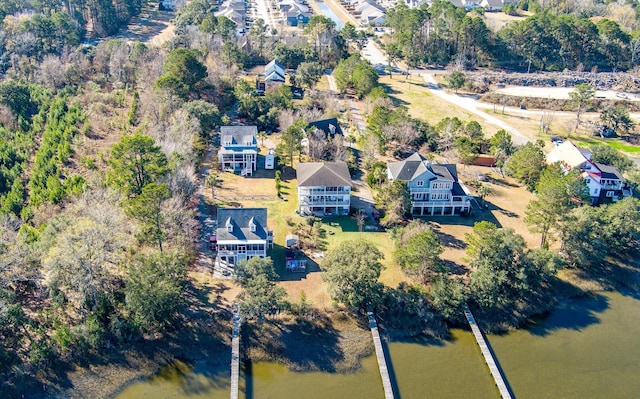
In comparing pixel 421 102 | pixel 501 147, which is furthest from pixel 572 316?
pixel 421 102

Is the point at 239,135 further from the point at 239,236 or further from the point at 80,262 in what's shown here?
the point at 80,262

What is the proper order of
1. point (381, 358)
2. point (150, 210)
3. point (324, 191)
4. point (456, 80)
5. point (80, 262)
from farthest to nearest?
point (456, 80) < point (324, 191) < point (150, 210) < point (80, 262) < point (381, 358)

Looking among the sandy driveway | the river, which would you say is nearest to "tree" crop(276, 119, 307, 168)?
the river

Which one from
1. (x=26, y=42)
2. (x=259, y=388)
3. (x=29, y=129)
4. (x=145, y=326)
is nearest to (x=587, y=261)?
(x=259, y=388)

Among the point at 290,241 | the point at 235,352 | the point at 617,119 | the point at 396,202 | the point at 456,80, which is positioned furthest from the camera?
the point at 456,80

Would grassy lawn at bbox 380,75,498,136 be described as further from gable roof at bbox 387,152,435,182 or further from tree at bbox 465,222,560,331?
tree at bbox 465,222,560,331

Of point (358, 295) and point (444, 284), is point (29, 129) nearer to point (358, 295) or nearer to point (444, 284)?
point (358, 295)

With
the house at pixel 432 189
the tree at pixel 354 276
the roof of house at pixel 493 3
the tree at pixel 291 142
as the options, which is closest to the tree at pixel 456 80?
the tree at pixel 291 142
